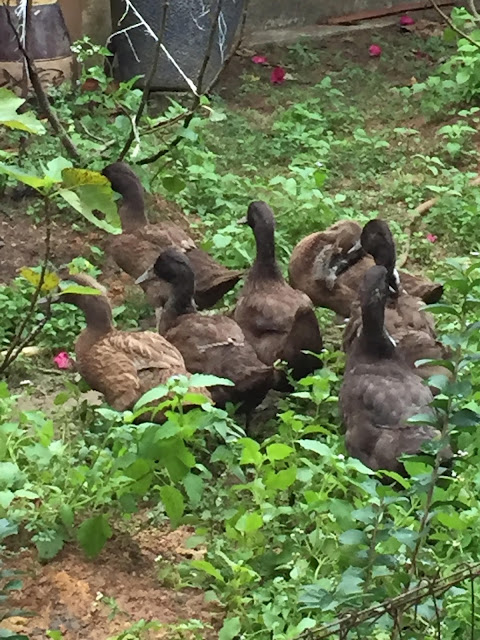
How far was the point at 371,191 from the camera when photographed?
6184mm

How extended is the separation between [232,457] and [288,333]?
2.97 ft

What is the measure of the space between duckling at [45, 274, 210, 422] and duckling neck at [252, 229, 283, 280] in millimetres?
660

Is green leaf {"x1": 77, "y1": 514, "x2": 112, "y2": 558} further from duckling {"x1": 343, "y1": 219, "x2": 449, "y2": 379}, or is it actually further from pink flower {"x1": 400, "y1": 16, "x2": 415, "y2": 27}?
pink flower {"x1": 400, "y1": 16, "x2": 415, "y2": 27}

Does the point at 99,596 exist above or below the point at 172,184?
below

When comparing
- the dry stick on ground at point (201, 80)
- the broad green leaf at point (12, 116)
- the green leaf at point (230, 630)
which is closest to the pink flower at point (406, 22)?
the dry stick on ground at point (201, 80)

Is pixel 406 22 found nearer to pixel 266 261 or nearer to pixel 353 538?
pixel 266 261

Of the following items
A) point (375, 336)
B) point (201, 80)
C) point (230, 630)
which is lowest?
point (230, 630)

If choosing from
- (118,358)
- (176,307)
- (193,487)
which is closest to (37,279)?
(193,487)

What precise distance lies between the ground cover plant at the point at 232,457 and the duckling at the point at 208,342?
19cm

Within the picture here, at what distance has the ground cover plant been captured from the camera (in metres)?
2.16

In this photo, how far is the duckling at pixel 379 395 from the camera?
3318mm

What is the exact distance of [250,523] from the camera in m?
2.90

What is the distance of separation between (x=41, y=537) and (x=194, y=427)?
0.58 m

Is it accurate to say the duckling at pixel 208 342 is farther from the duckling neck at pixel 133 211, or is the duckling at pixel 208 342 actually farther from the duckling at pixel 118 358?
the duckling neck at pixel 133 211
